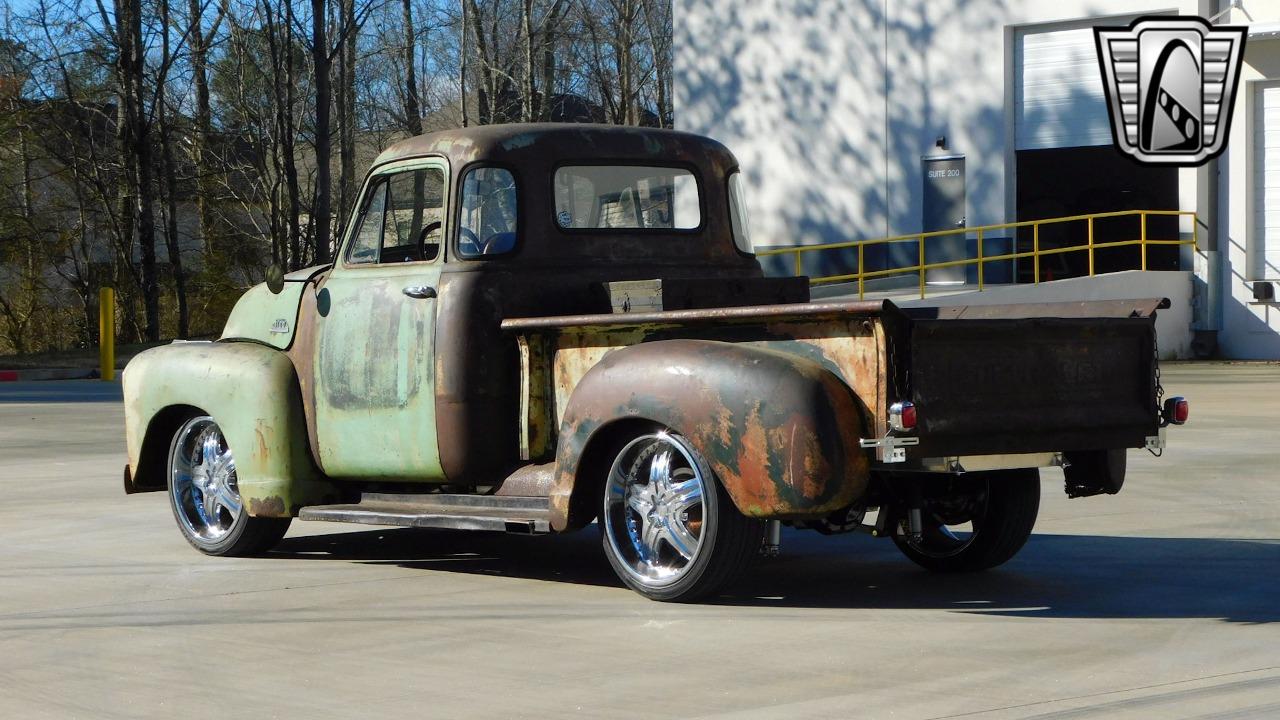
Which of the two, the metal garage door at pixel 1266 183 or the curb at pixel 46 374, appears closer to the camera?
the curb at pixel 46 374

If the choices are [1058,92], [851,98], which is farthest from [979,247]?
[851,98]

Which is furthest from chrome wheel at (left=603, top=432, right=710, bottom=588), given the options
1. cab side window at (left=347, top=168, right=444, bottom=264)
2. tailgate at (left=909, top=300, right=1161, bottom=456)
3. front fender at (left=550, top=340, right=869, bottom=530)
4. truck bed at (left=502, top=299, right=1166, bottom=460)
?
cab side window at (left=347, top=168, right=444, bottom=264)

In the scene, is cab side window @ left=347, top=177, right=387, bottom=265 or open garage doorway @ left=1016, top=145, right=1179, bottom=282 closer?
cab side window @ left=347, top=177, right=387, bottom=265

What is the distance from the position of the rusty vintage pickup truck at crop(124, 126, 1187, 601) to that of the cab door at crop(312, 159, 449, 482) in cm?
1

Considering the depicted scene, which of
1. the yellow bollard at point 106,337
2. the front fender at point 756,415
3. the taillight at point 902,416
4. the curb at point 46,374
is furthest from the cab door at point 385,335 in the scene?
the curb at point 46,374

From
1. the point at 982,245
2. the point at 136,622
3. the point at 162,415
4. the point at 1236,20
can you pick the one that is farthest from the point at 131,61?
the point at 136,622

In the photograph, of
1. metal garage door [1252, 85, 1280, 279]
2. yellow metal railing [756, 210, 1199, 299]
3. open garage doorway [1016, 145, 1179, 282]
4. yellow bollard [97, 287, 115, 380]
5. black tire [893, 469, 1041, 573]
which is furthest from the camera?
open garage doorway [1016, 145, 1179, 282]

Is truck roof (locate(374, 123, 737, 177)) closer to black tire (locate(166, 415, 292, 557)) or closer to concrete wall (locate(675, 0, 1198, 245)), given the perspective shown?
black tire (locate(166, 415, 292, 557))

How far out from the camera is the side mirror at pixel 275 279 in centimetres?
880

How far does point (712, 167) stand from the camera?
9.23 metres

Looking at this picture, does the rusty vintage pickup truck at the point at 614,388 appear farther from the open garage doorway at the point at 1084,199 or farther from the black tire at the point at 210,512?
the open garage doorway at the point at 1084,199

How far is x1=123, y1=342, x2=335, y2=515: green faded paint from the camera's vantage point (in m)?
8.74

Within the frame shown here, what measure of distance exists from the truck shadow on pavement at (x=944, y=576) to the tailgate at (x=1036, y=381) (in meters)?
0.71

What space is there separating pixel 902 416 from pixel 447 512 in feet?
8.13
